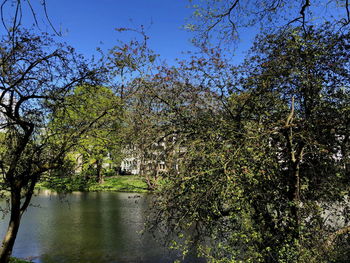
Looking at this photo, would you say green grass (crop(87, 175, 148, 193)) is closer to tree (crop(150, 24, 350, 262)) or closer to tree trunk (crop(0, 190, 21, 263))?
tree trunk (crop(0, 190, 21, 263))

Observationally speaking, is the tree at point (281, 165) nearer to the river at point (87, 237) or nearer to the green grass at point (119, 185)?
the river at point (87, 237)

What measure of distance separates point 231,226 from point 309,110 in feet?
7.56

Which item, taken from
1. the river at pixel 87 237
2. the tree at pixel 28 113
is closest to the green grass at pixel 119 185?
the river at pixel 87 237

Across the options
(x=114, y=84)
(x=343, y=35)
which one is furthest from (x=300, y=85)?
(x=114, y=84)

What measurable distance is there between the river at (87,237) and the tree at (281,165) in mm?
2903

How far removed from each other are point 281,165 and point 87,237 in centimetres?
1103

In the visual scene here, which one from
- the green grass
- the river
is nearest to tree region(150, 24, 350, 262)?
the river

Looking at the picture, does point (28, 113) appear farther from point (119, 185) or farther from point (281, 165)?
point (119, 185)

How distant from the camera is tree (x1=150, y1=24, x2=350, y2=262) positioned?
429 centimetres

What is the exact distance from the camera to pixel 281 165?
16.1 ft

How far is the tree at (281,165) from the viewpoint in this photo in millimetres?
4289

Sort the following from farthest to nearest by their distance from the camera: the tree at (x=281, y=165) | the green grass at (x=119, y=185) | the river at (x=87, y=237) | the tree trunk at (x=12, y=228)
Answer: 1. the green grass at (x=119, y=185)
2. the river at (x=87, y=237)
3. the tree trunk at (x=12, y=228)
4. the tree at (x=281, y=165)

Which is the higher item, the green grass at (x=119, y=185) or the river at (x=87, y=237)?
the green grass at (x=119, y=185)

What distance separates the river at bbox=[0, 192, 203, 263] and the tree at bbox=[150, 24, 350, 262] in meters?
2.90
